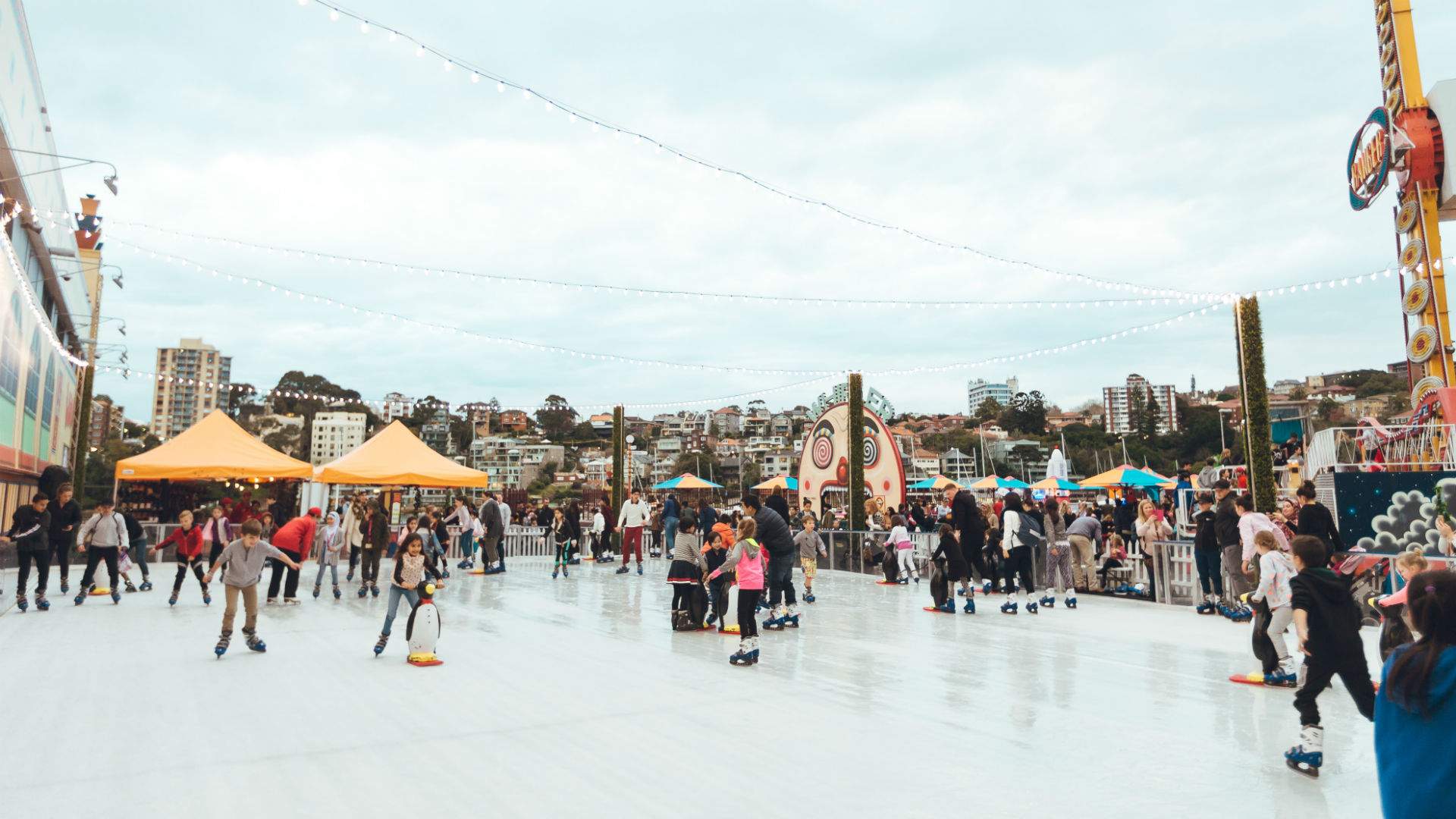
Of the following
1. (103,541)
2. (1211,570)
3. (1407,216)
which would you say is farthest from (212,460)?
(1407,216)

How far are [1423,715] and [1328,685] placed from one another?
96.7 inches

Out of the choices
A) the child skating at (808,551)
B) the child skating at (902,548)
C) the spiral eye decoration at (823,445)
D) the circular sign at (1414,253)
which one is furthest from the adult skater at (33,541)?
the circular sign at (1414,253)

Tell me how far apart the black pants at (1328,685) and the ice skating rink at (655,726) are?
351 mm

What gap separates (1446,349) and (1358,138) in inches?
205

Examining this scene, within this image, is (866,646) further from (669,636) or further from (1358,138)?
(1358,138)

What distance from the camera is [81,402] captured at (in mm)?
20531

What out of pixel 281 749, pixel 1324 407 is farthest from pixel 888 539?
pixel 1324 407

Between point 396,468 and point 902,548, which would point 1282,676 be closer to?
point 902,548

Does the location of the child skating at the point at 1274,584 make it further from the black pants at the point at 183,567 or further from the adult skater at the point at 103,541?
the adult skater at the point at 103,541

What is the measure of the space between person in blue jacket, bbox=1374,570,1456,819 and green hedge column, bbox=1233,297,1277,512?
437 inches

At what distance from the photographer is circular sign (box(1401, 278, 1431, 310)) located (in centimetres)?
1700

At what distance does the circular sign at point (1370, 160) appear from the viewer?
17156 millimetres

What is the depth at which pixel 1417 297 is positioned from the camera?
56.7 ft

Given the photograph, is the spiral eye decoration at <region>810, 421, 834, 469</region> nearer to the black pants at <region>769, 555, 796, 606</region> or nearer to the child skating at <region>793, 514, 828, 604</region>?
the child skating at <region>793, 514, 828, 604</region>
